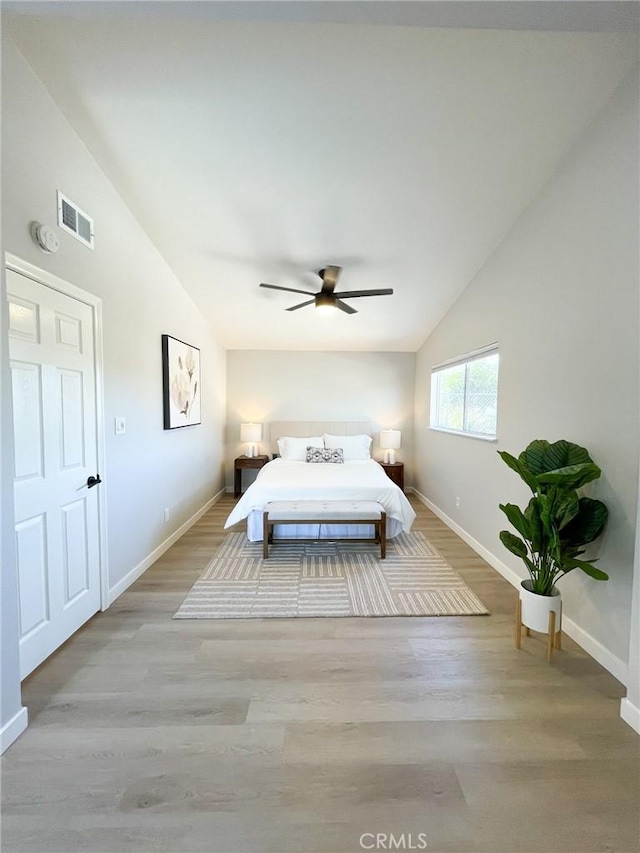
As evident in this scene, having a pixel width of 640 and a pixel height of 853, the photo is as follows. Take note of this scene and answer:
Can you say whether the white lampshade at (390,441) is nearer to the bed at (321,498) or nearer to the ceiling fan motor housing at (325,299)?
the bed at (321,498)

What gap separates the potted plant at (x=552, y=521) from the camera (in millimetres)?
1690

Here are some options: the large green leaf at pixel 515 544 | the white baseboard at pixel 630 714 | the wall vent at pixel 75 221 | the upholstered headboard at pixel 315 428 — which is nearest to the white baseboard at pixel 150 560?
the upholstered headboard at pixel 315 428

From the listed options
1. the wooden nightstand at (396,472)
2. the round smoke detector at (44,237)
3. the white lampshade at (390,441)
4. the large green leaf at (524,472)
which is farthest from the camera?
the white lampshade at (390,441)

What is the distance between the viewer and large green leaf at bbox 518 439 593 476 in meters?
1.82

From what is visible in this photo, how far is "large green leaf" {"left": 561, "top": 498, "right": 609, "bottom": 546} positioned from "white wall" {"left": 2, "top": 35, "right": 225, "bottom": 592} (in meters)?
2.88

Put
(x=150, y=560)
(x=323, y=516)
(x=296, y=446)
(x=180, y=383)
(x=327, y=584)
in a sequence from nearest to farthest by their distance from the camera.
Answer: (x=327, y=584) < (x=150, y=560) < (x=323, y=516) < (x=180, y=383) < (x=296, y=446)

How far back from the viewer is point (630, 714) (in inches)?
59.0

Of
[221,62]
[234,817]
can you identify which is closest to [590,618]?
[234,817]

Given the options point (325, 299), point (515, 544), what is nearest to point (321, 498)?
point (515, 544)

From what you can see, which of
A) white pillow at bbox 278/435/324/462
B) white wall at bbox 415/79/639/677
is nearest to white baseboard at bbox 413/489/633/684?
white wall at bbox 415/79/639/677

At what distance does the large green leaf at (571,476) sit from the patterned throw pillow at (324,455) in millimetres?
3069

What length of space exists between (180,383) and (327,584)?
2.45 m

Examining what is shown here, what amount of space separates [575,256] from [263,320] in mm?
3300

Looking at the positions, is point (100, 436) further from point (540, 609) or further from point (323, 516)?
point (540, 609)
